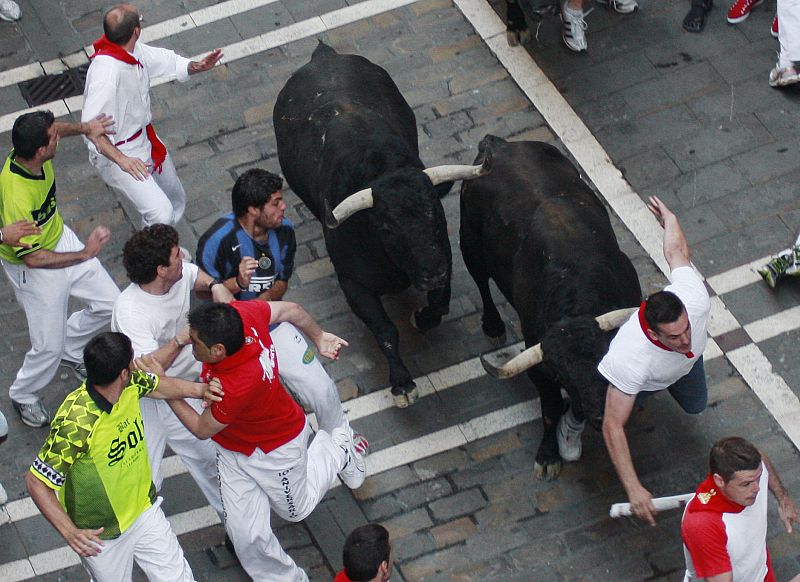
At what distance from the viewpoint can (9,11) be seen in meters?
13.4

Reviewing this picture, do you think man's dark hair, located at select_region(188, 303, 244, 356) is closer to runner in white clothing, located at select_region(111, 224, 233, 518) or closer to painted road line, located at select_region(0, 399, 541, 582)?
runner in white clothing, located at select_region(111, 224, 233, 518)

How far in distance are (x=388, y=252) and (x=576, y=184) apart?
5.13 feet

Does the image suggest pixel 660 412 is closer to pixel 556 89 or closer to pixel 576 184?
pixel 576 184

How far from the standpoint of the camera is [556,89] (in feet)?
39.8

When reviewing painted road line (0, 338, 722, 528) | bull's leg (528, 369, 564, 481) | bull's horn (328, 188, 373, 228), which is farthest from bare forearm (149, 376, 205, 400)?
bull's leg (528, 369, 564, 481)

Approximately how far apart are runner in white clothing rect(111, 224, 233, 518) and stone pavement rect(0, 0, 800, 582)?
0.94 meters

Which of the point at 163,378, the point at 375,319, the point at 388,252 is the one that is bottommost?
the point at 375,319

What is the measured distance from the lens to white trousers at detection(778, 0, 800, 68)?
11.6m

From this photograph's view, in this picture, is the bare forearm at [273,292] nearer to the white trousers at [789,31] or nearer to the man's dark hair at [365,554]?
the man's dark hair at [365,554]

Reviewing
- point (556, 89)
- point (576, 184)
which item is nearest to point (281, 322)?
point (576, 184)

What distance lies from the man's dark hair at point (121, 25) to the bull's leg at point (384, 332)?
96.8 inches

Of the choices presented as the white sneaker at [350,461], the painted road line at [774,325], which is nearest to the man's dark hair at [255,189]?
the white sneaker at [350,461]

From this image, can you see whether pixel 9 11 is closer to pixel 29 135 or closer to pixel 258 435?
pixel 29 135

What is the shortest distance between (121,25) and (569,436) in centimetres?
451
